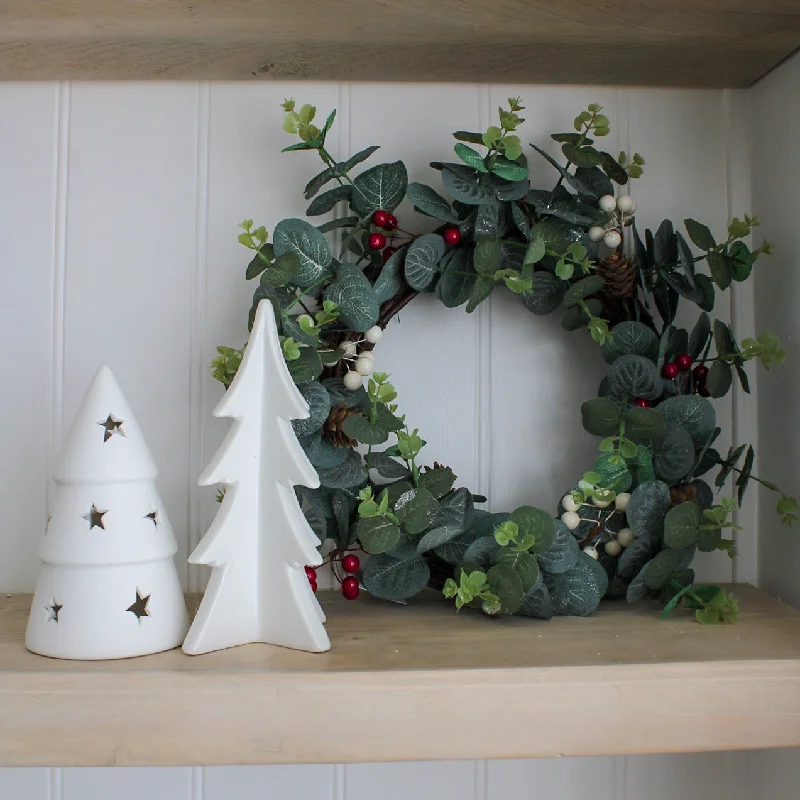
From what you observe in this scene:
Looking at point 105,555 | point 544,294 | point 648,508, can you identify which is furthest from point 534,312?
point 105,555

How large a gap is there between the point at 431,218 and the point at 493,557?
0.37m

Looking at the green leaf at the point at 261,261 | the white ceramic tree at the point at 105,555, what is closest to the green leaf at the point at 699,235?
the green leaf at the point at 261,261

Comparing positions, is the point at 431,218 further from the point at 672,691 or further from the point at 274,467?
the point at 672,691

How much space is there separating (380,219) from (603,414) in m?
0.29

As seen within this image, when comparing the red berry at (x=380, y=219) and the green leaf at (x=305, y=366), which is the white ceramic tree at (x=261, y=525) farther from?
the red berry at (x=380, y=219)

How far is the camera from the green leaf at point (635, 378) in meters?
0.77

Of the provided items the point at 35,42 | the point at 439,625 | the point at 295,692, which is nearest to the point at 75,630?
the point at 295,692

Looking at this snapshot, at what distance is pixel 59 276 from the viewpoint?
2.81 feet

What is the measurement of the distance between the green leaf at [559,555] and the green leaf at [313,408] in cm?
24

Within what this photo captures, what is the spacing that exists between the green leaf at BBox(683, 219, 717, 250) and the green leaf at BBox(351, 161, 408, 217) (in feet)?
0.96

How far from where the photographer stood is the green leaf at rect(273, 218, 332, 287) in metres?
0.75

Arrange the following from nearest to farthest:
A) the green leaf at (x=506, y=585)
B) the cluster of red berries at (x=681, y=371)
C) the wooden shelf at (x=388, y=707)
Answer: the wooden shelf at (x=388, y=707)
the green leaf at (x=506, y=585)
the cluster of red berries at (x=681, y=371)

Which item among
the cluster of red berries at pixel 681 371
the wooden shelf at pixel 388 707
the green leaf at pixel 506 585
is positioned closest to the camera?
the wooden shelf at pixel 388 707

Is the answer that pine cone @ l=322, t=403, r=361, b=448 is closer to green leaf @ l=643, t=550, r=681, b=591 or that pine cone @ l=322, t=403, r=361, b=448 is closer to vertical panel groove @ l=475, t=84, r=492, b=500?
vertical panel groove @ l=475, t=84, r=492, b=500
